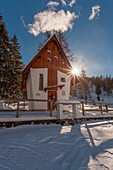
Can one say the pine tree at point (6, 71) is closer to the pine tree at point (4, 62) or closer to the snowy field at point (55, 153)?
the pine tree at point (4, 62)

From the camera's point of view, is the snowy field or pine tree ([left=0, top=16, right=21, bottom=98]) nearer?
the snowy field

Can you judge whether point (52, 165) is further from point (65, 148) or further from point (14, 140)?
point (14, 140)

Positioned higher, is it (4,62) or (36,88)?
(4,62)

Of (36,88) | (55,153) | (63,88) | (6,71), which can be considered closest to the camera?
(55,153)

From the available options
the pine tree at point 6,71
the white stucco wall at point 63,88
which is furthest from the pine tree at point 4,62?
the white stucco wall at point 63,88

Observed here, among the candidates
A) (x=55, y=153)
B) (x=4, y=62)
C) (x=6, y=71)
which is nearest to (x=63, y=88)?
(x=6, y=71)

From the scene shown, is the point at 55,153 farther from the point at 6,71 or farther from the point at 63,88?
the point at 6,71

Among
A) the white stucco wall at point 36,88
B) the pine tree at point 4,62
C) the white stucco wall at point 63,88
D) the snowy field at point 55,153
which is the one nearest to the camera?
the snowy field at point 55,153

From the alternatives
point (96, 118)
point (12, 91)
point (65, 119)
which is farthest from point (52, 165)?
point (12, 91)

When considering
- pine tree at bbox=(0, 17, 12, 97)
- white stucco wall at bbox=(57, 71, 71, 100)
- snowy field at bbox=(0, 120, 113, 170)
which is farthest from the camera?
pine tree at bbox=(0, 17, 12, 97)

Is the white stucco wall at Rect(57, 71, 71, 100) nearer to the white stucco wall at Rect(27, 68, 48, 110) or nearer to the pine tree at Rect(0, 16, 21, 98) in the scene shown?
the white stucco wall at Rect(27, 68, 48, 110)

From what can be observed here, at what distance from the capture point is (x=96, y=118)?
13562 mm

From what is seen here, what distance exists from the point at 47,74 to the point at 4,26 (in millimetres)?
8913

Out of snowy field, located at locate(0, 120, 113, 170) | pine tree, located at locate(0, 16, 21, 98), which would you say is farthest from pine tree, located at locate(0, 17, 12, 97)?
snowy field, located at locate(0, 120, 113, 170)
